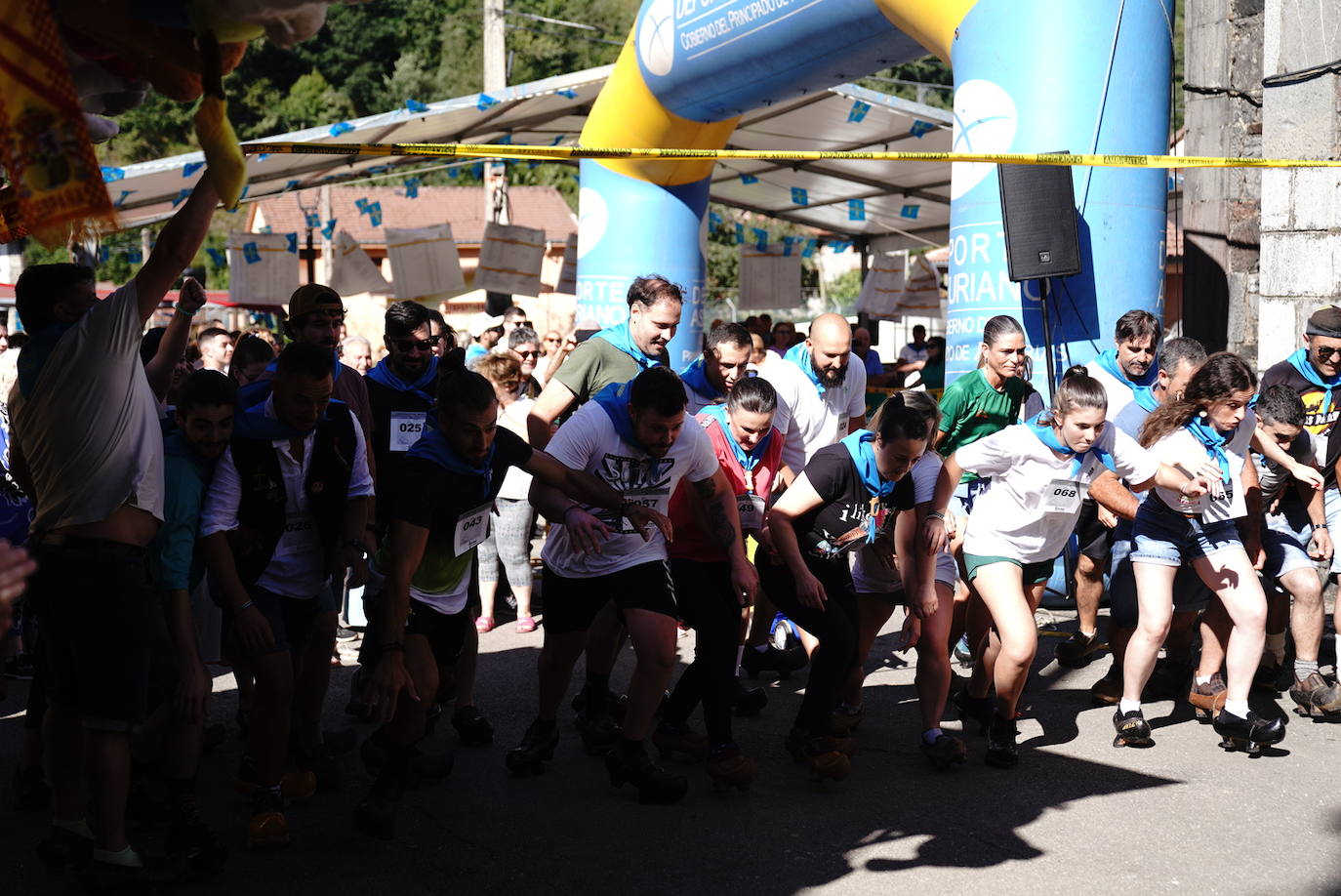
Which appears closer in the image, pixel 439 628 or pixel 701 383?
pixel 439 628

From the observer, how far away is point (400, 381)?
6.52 m

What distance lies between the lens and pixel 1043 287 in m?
8.04

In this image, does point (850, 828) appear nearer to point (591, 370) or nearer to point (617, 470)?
point (617, 470)

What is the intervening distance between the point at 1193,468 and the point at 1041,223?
2624 millimetres

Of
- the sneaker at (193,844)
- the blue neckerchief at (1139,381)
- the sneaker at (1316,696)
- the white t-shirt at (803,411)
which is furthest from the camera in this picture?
the blue neckerchief at (1139,381)

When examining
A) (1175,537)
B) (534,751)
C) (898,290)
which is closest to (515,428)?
(534,751)

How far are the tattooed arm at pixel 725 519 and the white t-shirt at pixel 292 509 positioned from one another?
4.28ft

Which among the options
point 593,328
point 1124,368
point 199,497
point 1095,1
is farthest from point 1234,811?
point 593,328

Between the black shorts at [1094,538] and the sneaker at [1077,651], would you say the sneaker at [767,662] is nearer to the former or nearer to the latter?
the sneaker at [1077,651]

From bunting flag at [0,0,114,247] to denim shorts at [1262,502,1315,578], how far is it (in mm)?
5476

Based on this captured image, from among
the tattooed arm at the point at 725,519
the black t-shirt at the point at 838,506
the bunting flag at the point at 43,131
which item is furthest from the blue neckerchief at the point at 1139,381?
the bunting flag at the point at 43,131

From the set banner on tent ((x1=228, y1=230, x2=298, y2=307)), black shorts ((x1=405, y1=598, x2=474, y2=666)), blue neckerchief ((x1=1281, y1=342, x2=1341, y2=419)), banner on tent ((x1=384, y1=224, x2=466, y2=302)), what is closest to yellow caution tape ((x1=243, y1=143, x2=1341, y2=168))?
blue neckerchief ((x1=1281, y1=342, x2=1341, y2=419))

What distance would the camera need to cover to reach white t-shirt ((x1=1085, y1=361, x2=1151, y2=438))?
6.94m

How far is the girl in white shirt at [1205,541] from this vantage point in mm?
5715
